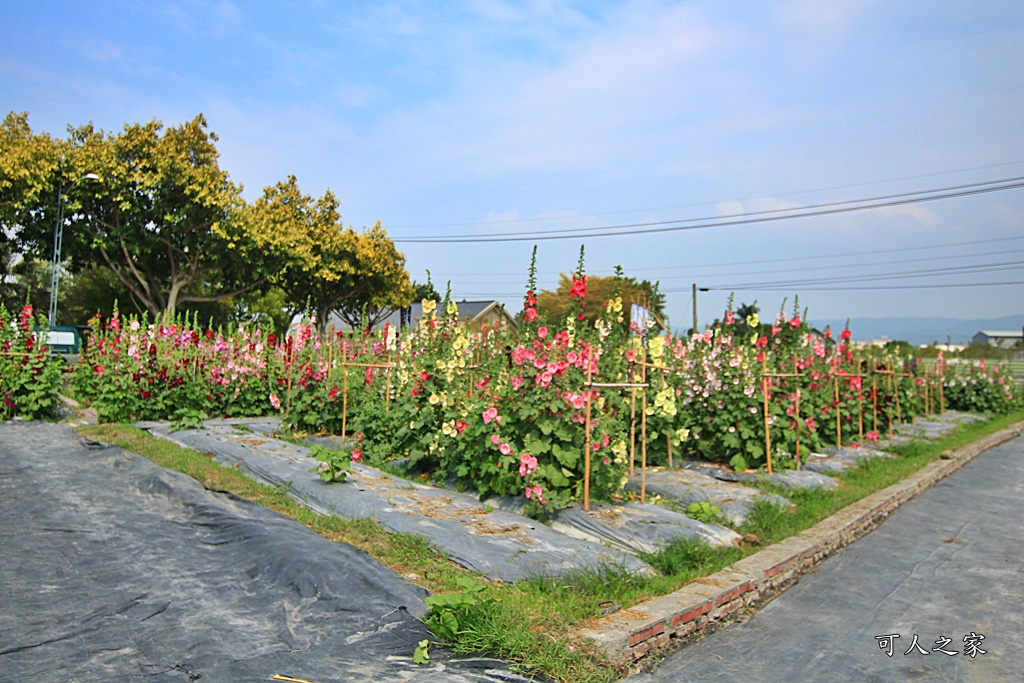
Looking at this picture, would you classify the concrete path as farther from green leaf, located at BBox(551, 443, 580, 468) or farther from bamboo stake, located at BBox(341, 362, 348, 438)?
bamboo stake, located at BBox(341, 362, 348, 438)

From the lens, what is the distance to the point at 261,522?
5031 mm

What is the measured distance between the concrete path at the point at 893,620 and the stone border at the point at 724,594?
97mm

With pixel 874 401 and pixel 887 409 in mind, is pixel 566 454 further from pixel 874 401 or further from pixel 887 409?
pixel 887 409

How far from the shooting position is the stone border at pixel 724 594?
3.77m

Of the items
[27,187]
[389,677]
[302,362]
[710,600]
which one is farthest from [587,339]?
[27,187]

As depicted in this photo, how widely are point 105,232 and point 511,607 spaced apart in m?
21.9

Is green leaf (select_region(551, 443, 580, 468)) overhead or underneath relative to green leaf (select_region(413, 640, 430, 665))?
overhead

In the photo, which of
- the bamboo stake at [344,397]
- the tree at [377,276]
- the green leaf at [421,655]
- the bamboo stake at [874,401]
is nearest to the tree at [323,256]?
the tree at [377,276]

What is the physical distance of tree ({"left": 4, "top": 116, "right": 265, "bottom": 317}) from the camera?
19953 millimetres

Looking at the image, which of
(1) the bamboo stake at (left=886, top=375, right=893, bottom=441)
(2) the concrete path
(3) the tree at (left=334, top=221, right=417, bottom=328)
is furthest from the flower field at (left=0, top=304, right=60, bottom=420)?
(3) the tree at (left=334, top=221, right=417, bottom=328)

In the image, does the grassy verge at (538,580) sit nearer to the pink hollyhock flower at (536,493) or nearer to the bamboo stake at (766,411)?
the bamboo stake at (766,411)

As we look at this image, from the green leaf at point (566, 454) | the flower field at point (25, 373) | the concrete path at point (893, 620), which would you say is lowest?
the concrete path at point (893, 620)

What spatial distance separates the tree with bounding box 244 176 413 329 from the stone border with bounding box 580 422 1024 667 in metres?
17.0

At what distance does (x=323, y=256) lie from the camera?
1038 inches
